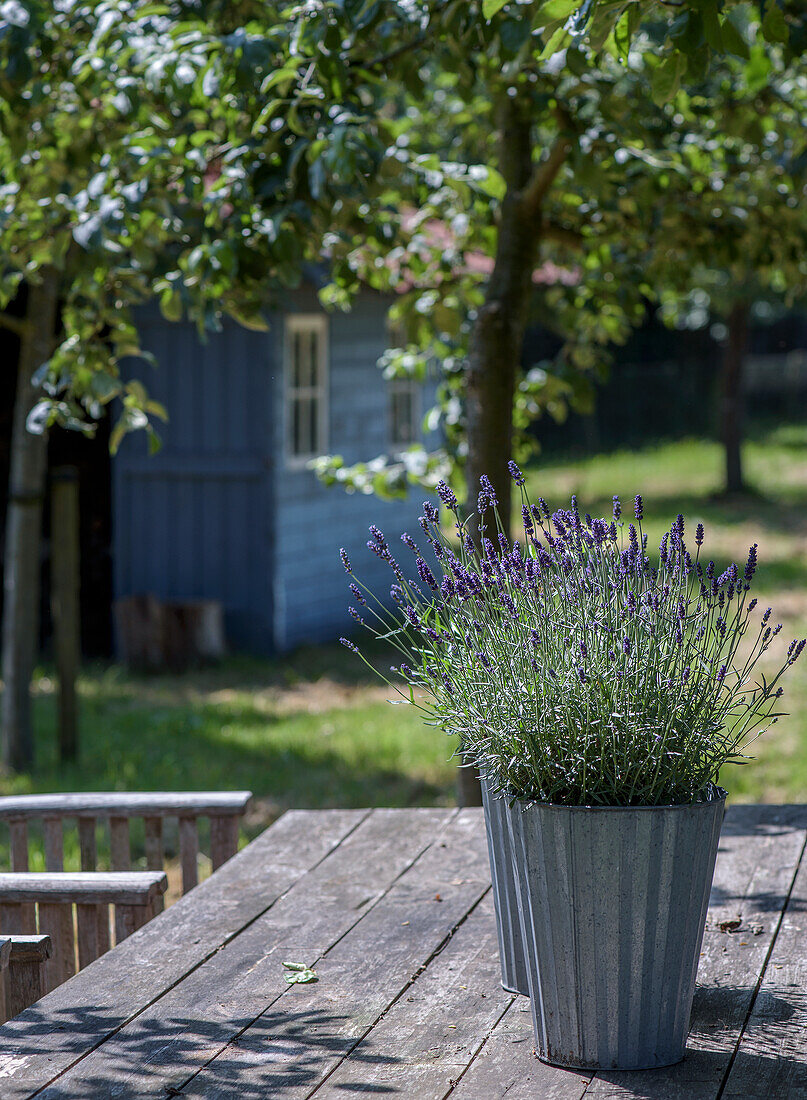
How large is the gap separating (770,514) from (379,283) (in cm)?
1149

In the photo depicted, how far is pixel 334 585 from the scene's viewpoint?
35.0 ft

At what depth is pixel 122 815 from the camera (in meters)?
3.56

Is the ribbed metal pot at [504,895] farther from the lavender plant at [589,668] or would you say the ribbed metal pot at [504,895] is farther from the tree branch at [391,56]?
the tree branch at [391,56]

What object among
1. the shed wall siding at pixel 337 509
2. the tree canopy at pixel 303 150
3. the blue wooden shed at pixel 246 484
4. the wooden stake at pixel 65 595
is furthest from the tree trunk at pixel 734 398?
the wooden stake at pixel 65 595

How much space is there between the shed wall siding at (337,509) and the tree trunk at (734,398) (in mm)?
6506

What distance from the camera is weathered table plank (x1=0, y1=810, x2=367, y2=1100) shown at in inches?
91.0

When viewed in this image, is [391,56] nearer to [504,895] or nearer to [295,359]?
[504,895]

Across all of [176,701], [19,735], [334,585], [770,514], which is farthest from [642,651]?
[770,514]

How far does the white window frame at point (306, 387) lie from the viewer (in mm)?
9844

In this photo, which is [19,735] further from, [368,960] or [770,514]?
[770,514]

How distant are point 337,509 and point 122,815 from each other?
23.3ft

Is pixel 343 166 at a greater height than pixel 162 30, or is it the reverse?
pixel 162 30

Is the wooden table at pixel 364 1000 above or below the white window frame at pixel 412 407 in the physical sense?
below

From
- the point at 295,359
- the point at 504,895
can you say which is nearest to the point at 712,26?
the point at 504,895
